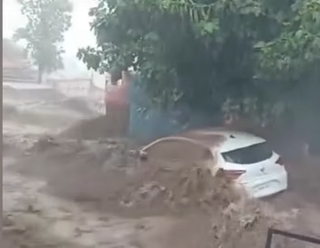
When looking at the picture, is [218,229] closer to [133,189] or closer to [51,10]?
[133,189]

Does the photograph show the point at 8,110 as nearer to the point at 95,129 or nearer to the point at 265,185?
the point at 95,129

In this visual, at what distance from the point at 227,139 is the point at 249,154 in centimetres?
5

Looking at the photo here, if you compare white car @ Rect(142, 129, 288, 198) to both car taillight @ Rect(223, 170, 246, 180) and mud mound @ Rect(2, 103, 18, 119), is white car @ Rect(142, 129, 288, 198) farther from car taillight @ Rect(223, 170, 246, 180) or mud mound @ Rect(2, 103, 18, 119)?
mud mound @ Rect(2, 103, 18, 119)

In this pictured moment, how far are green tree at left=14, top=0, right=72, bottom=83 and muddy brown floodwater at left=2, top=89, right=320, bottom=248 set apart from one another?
8 centimetres

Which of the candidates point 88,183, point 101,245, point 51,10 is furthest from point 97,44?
point 101,245

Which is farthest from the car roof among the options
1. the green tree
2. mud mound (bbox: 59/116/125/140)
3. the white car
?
the green tree

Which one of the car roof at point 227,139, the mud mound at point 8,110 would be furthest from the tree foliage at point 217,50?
the mud mound at point 8,110

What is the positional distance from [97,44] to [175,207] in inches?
13.3

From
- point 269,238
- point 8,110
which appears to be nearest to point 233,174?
point 269,238

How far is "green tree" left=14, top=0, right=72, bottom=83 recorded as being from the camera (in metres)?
1.41

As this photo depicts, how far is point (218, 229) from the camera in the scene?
142 cm

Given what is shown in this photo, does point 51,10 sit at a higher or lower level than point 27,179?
higher

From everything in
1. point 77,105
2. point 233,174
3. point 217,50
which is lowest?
point 233,174

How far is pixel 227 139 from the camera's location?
1406 mm
